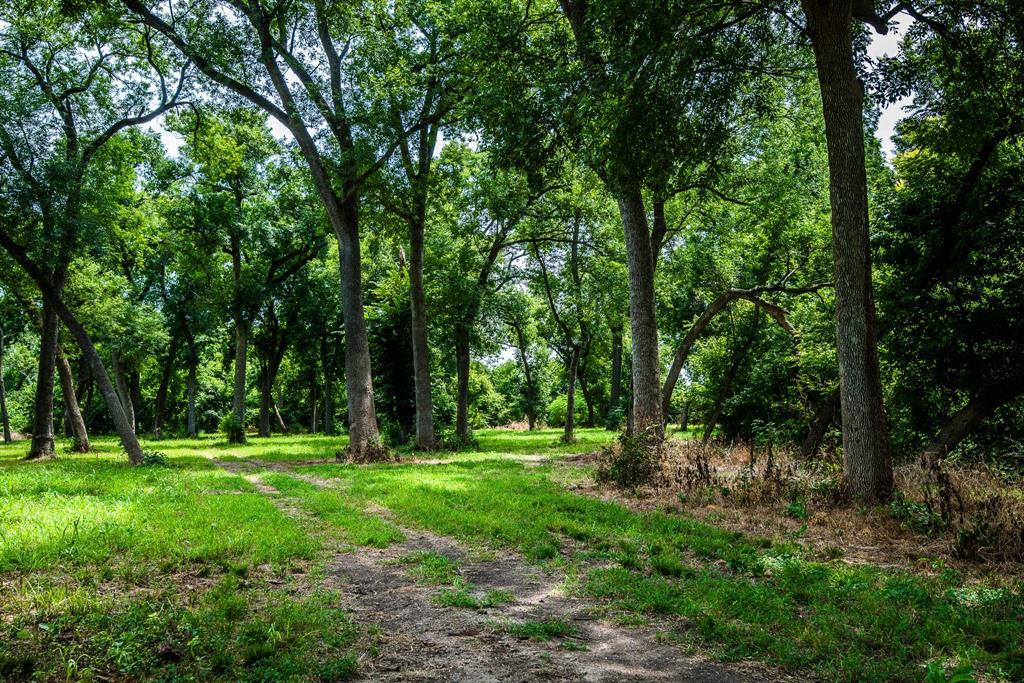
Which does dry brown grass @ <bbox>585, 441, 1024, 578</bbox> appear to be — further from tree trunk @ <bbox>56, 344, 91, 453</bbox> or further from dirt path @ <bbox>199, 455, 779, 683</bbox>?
tree trunk @ <bbox>56, 344, 91, 453</bbox>

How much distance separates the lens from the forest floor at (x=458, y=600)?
3908 mm

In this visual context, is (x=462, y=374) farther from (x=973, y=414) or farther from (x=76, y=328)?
(x=973, y=414)

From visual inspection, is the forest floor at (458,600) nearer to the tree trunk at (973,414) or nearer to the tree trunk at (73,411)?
Answer: the tree trunk at (973,414)

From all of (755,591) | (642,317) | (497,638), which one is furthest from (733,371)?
(497,638)

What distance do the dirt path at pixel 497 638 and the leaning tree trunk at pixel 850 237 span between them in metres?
5.37

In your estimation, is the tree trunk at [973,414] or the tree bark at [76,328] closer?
the tree trunk at [973,414]

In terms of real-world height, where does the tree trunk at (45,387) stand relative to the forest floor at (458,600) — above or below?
above

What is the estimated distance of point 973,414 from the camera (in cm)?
1032

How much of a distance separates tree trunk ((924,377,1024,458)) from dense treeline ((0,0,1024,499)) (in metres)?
0.04

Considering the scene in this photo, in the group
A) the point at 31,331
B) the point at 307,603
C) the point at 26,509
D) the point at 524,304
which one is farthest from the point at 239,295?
the point at 307,603

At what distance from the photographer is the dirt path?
391 centimetres

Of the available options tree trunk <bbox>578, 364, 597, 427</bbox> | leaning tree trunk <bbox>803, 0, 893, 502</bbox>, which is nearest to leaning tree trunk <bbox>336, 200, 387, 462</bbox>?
leaning tree trunk <bbox>803, 0, 893, 502</bbox>

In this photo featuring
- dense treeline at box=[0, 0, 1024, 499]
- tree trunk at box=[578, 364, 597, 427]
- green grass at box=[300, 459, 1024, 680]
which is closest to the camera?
green grass at box=[300, 459, 1024, 680]

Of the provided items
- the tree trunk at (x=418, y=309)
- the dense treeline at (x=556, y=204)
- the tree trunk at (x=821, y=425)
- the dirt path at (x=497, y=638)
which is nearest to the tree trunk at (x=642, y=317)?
the dense treeline at (x=556, y=204)
